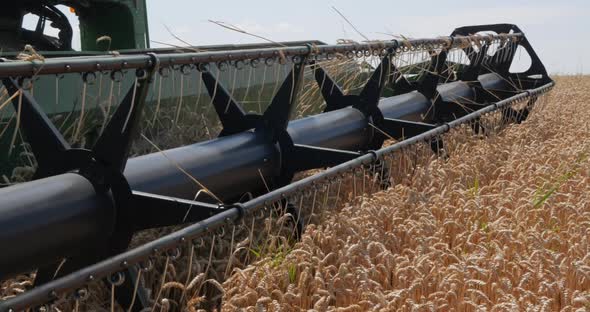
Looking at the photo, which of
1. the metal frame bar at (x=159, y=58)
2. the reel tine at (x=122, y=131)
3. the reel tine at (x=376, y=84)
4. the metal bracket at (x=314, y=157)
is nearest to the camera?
the metal frame bar at (x=159, y=58)

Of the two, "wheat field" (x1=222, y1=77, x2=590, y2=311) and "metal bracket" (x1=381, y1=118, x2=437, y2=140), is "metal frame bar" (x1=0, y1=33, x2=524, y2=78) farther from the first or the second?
"wheat field" (x1=222, y1=77, x2=590, y2=311)

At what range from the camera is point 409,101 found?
5289mm

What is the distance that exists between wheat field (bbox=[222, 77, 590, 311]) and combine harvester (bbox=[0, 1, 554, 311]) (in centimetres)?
22

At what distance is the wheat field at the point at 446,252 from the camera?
2621 millimetres

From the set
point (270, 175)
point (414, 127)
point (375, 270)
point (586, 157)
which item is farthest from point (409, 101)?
point (375, 270)

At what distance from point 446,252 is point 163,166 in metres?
1.17

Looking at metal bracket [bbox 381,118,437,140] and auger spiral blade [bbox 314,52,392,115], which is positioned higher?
auger spiral blade [bbox 314,52,392,115]

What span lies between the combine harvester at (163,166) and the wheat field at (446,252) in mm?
218

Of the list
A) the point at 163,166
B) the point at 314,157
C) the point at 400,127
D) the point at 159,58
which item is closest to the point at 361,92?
the point at 400,127

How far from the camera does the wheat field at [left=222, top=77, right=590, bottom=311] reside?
2621 mm

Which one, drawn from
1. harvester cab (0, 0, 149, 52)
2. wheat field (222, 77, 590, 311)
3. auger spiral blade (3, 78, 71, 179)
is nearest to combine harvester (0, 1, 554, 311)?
auger spiral blade (3, 78, 71, 179)

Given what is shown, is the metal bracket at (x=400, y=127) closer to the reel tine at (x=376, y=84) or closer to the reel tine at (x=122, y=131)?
the reel tine at (x=376, y=84)

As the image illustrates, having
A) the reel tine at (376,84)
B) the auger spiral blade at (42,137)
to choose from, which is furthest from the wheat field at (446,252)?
the auger spiral blade at (42,137)

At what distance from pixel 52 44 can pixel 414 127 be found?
2.70 metres
